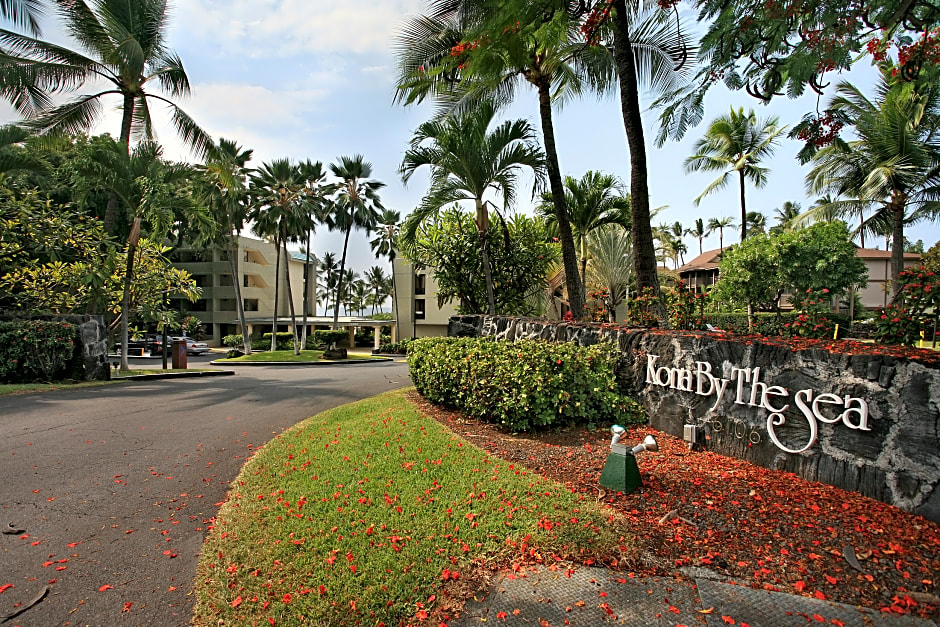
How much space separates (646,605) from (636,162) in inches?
257

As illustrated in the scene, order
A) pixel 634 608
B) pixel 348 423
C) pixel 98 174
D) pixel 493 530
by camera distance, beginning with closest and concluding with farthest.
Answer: pixel 634 608 < pixel 493 530 < pixel 348 423 < pixel 98 174

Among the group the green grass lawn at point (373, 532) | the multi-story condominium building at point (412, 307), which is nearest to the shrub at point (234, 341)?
the multi-story condominium building at point (412, 307)

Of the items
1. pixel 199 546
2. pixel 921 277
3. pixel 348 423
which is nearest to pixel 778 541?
pixel 921 277

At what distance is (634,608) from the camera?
276cm

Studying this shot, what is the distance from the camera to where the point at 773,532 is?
3.40 meters

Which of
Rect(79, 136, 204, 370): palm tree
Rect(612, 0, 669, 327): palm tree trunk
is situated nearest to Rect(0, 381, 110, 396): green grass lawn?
Rect(79, 136, 204, 370): palm tree

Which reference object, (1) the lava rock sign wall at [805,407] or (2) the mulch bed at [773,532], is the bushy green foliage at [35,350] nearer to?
(2) the mulch bed at [773,532]

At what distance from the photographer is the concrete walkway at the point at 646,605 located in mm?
2613

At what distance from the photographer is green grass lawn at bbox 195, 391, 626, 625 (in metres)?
2.85

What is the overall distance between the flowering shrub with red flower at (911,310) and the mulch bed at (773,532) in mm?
1513

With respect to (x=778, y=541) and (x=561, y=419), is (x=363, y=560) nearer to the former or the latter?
(x=778, y=541)

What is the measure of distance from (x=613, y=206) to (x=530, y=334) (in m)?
8.76

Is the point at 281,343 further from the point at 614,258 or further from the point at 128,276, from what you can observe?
the point at 614,258

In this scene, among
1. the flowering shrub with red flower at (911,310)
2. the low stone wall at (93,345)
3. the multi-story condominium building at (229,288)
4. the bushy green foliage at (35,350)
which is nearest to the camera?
the flowering shrub with red flower at (911,310)
